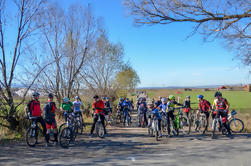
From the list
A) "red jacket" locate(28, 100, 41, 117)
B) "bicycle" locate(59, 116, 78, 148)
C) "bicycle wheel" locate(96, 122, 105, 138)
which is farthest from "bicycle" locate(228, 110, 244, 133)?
"red jacket" locate(28, 100, 41, 117)

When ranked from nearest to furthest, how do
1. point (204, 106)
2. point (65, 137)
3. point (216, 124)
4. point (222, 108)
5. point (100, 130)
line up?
1. point (65, 137)
2. point (216, 124)
3. point (222, 108)
4. point (100, 130)
5. point (204, 106)

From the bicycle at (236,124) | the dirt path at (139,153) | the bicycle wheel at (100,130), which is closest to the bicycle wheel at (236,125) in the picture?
the bicycle at (236,124)

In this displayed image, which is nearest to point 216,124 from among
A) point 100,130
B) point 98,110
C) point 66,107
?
point 100,130

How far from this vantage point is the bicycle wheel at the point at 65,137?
7.51 metres

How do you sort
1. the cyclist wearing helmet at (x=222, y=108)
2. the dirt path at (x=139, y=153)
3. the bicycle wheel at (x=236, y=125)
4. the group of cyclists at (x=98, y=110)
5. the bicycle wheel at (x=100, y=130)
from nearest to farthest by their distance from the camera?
1. the dirt path at (x=139, y=153)
2. the group of cyclists at (x=98, y=110)
3. the cyclist wearing helmet at (x=222, y=108)
4. the bicycle wheel at (x=100, y=130)
5. the bicycle wheel at (x=236, y=125)

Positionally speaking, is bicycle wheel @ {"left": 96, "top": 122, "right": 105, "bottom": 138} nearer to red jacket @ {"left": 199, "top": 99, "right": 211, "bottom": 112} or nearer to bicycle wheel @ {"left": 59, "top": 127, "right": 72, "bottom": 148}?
bicycle wheel @ {"left": 59, "top": 127, "right": 72, "bottom": 148}

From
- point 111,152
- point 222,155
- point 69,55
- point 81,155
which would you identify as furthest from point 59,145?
point 69,55

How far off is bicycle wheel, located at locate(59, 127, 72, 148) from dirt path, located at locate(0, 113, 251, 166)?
0.83ft

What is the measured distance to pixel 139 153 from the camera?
673cm

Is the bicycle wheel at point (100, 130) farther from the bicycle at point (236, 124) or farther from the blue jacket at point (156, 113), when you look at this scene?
the bicycle at point (236, 124)

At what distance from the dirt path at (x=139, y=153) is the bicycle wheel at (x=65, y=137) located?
0.25 m

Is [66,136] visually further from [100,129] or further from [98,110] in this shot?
[98,110]

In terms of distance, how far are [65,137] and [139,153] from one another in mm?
2760

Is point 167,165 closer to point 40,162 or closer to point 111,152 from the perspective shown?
point 111,152
